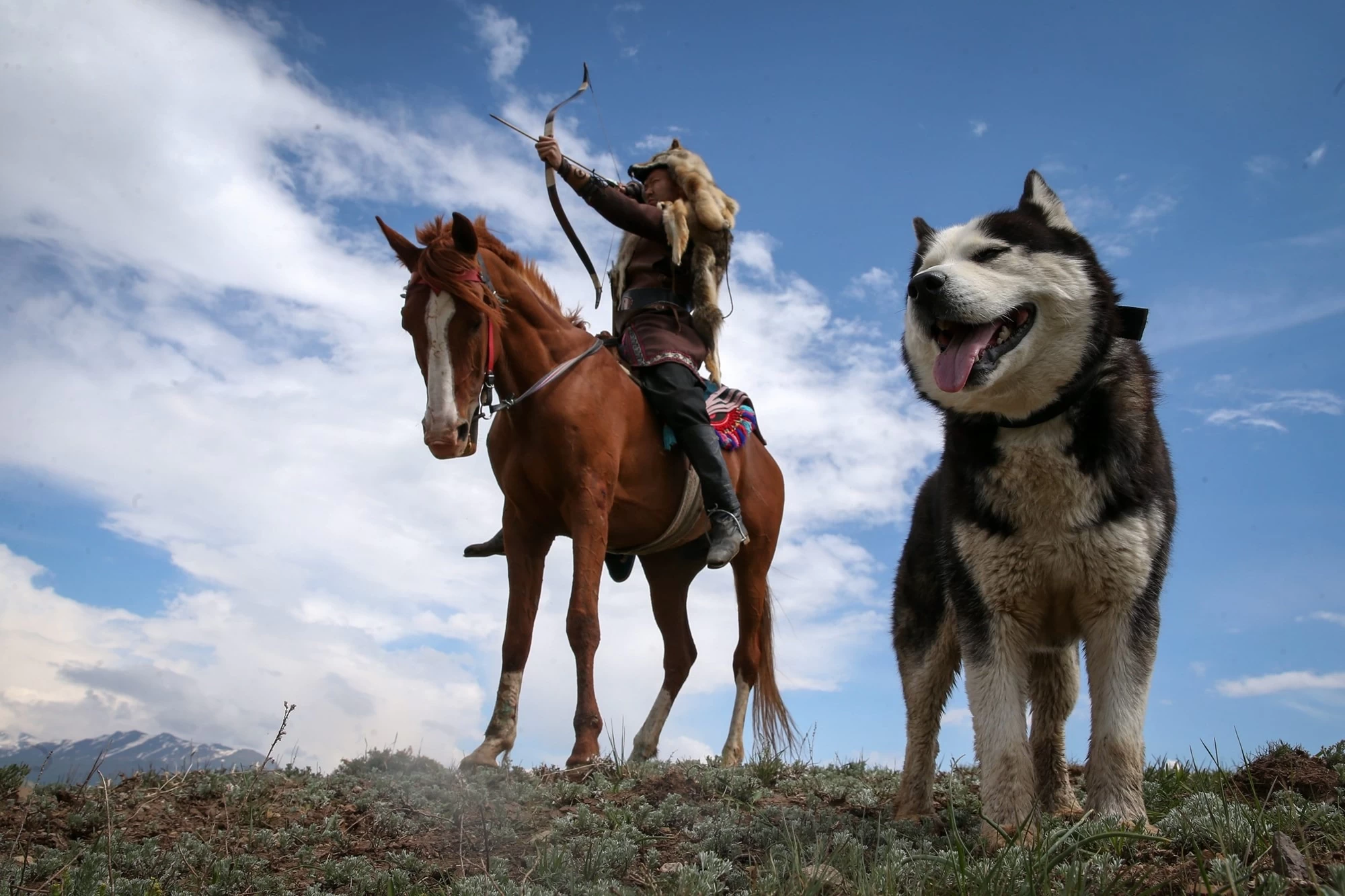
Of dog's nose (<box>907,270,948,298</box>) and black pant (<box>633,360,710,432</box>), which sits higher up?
black pant (<box>633,360,710,432</box>)

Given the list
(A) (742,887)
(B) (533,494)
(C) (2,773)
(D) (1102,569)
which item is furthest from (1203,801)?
(C) (2,773)

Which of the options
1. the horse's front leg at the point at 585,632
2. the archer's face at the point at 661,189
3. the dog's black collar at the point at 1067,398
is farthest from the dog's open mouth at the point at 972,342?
the archer's face at the point at 661,189

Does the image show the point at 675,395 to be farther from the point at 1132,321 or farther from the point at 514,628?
the point at 1132,321

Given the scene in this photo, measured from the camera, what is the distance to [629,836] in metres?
4.77

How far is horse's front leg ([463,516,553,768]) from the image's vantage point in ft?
22.5

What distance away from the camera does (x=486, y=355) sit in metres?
7.11

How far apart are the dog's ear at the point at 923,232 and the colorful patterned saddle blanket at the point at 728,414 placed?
3.37 metres

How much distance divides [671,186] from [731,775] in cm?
517

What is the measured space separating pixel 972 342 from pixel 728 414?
15.1 feet

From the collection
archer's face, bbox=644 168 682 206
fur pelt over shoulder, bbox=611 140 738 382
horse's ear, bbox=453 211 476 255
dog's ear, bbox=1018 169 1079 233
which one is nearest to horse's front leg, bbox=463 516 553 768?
horse's ear, bbox=453 211 476 255

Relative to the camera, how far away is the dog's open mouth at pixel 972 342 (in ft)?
13.9

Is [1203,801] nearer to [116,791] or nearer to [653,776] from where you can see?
[653,776]

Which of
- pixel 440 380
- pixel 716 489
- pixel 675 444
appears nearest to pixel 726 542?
pixel 716 489

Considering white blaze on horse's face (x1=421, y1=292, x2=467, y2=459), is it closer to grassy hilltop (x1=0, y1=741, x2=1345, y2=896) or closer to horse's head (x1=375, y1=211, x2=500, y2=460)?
horse's head (x1=375, y1=211, x2=500, y2=460)
